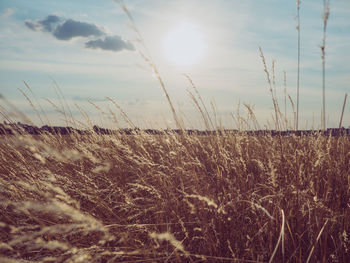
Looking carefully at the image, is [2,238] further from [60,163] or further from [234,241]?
[234,241]

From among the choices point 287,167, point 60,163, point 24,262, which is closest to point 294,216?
point 287,167

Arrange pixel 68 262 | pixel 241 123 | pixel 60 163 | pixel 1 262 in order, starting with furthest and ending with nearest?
pixel 241 123 → pixel 60 163 → pixel 68 262 → pixel 1 262

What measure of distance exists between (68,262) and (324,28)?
2222 millimetres

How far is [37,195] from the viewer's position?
246cm

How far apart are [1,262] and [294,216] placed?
1666 millimetres

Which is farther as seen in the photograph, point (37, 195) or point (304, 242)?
point (37, 195)

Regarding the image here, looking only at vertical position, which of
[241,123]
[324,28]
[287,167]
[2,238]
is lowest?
[2,238]

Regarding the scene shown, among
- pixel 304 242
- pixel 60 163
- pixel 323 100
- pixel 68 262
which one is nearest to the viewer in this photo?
pixel 68 262

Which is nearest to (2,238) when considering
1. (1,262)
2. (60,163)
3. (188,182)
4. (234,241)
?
(1,262)

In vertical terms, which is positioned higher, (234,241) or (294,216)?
(294,216)

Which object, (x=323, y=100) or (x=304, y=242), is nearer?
(x=304, y=242)

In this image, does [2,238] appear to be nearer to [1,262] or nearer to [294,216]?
[1,262]

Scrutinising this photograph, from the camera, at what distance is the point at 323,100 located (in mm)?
2271

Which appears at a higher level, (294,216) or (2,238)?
(294,216)
